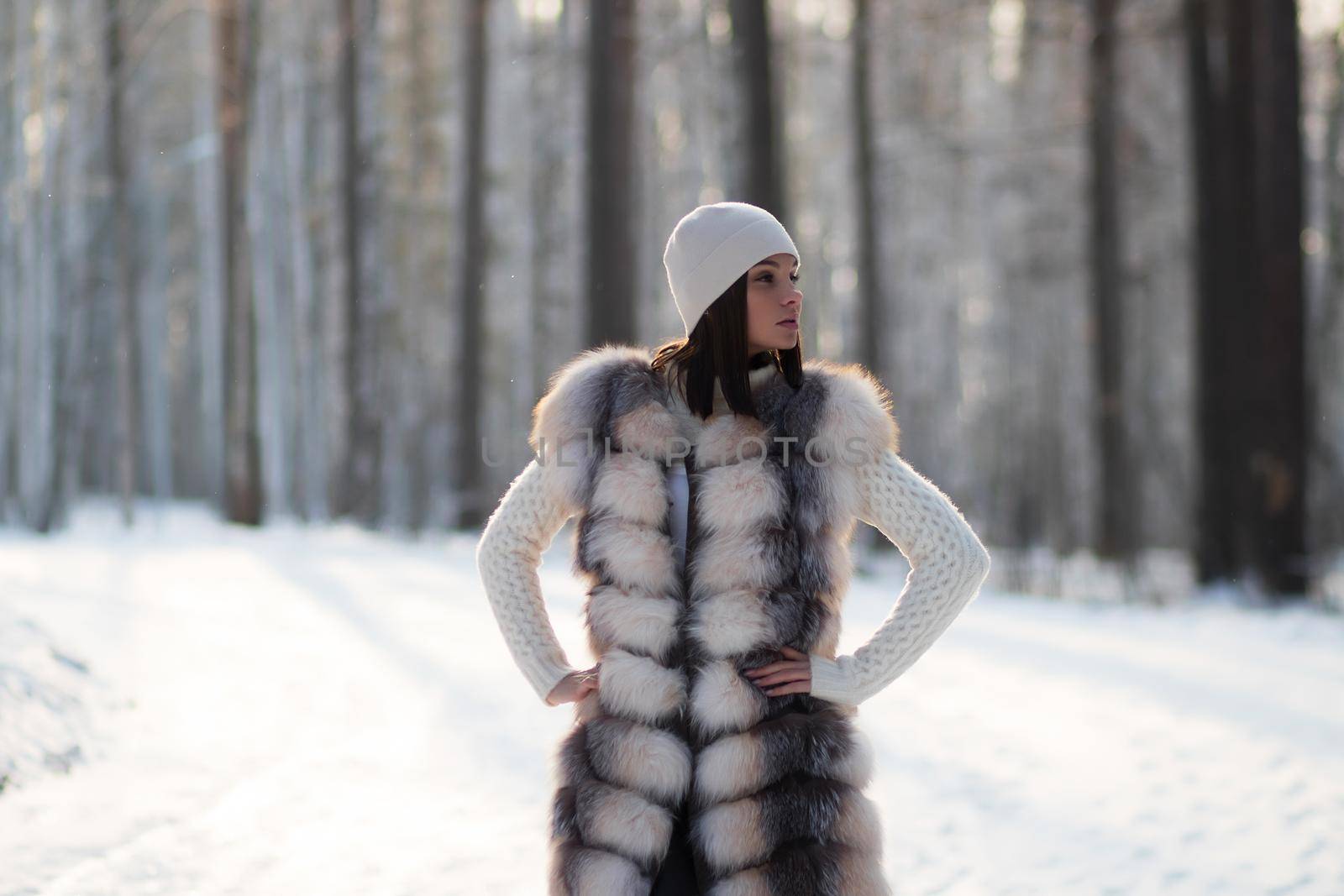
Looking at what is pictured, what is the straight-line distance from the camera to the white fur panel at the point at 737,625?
2.09 meters

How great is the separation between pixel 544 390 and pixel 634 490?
0.76 meters

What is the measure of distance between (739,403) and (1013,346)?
2705 centimetres

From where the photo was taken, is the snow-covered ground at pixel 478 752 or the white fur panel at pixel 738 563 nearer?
the white fur panel at pixel 738 563

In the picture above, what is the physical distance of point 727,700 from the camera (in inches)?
82.6

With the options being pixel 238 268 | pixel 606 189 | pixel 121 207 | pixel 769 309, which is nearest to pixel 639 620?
pixel 769 309

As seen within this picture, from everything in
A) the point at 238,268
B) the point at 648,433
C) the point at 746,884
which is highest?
the point at 238,268

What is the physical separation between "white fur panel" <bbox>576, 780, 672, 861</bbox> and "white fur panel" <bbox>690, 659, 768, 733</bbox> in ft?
0.58

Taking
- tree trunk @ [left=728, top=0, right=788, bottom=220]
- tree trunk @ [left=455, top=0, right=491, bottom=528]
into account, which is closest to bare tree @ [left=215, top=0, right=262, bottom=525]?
tree trunk @ [left=455, top=0, right=491, bottom=528]

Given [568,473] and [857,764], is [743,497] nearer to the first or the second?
[568,473]

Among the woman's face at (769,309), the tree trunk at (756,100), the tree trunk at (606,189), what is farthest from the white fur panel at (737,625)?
the tree trunk at (606,189)

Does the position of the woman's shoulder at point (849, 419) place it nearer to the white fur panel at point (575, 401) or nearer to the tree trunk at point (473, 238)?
the white fur panel at point (575, 401)

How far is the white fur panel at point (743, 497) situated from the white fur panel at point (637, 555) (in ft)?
0.30

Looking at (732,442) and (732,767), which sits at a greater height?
(732,442)

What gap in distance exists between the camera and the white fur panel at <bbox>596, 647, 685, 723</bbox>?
2.12 m
